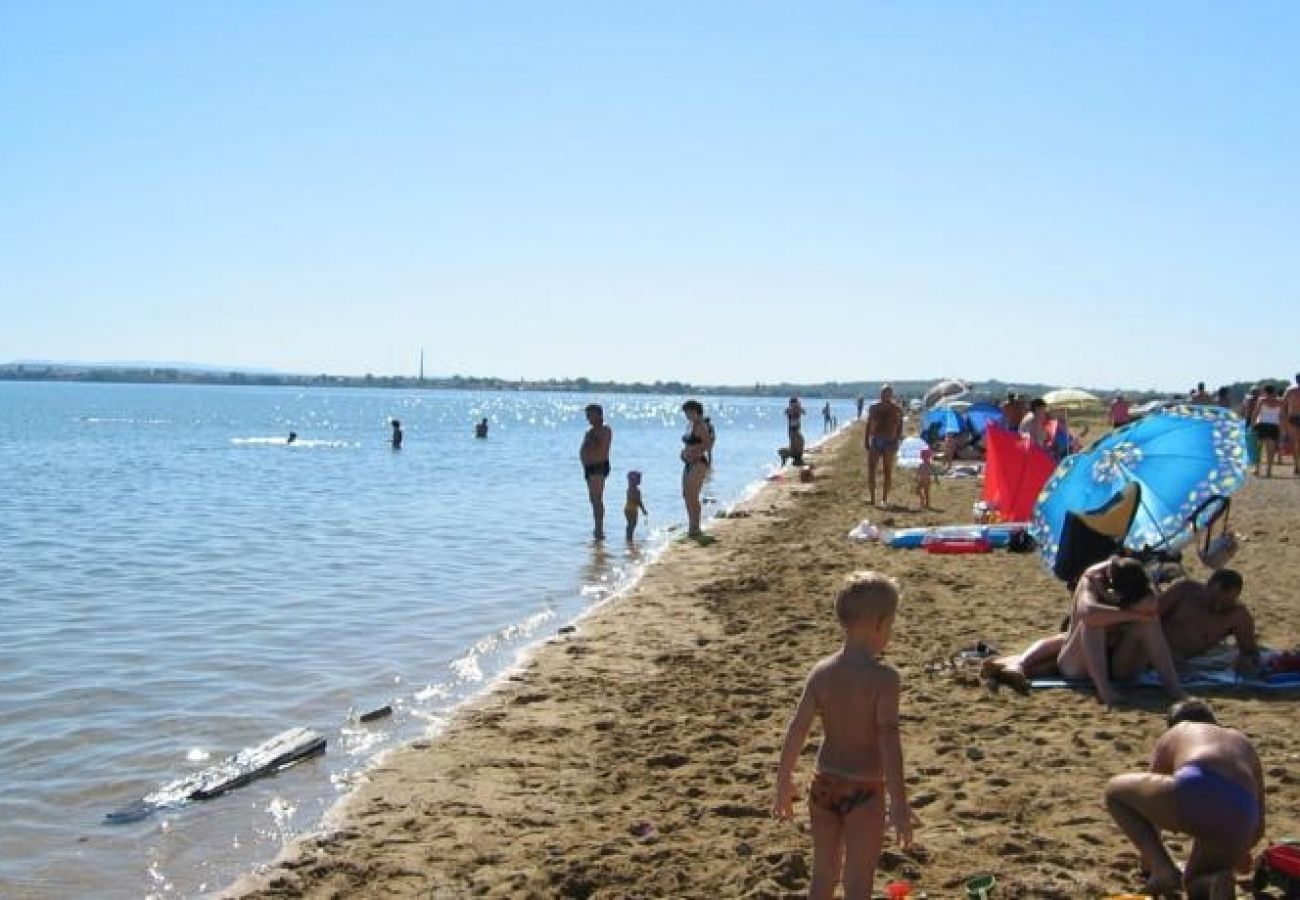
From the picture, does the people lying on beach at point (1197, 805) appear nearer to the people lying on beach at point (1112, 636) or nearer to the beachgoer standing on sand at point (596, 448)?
the people lying on beach at point (1112, 636)

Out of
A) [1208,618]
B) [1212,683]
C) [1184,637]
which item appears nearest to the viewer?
[1212,683]

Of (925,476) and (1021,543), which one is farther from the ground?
(925,476)

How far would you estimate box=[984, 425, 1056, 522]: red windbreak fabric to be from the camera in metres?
14.6

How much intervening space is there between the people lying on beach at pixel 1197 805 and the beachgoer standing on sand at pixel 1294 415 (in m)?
18.1

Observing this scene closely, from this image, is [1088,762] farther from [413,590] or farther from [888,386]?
[888,386]

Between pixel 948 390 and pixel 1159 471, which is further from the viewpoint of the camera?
pixel 948 390

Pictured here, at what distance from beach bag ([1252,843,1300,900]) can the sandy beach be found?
1.49 feet

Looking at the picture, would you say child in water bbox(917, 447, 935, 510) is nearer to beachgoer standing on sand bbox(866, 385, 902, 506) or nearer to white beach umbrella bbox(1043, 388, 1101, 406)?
beachgoer standing on sand bbox(866, 385, 902, 506)

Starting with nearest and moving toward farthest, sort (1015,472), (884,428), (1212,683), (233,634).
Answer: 1. (1212,683)
2. (233,634)
3. (1015,472)
4. (884,428)

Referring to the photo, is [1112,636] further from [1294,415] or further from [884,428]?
[1294,415]

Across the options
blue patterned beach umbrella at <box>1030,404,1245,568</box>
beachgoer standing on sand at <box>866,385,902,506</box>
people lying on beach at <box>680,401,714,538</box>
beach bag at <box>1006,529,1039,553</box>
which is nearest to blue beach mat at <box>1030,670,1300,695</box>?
blue patterned beach umbrella at <box>1030,404,1245,568</box>

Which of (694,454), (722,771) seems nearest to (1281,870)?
(722,771)

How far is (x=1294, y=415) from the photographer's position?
21.0 m

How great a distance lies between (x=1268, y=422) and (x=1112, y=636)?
16.3 m
